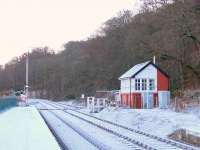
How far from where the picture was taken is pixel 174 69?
58781 mm

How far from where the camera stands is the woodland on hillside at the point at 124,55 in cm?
4931

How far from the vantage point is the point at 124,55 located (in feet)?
260

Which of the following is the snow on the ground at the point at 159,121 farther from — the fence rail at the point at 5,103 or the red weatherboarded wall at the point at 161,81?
the fence rail at the point at 5,103

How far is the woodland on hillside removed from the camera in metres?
49.3

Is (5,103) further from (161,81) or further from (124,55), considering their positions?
(124,55)

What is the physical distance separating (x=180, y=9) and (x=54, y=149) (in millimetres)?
32726

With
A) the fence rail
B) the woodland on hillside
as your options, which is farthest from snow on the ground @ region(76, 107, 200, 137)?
the woodland on hillside

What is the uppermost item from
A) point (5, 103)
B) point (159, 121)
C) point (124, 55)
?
point (124, 55)

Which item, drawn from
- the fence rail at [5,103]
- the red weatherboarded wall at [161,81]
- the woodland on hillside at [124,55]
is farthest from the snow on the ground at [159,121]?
the woodland on hillside at [124,55]

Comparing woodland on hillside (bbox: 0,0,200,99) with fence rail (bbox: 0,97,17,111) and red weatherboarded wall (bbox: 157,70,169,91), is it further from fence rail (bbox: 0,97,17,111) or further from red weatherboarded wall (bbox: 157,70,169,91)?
fence rail (bbox: 0,97,17,111)

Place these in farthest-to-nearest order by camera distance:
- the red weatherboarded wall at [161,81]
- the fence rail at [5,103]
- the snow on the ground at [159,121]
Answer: the red weatherboarded wall at [161,81] < the fence rail at [5,103] < the snow on the ground at [159,121]

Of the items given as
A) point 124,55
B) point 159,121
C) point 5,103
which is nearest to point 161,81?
point 5,103

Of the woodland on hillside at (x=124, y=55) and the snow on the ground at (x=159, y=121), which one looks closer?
the snow on the ground at (x=159, y=121)

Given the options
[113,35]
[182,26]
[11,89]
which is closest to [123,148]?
[182,26]
